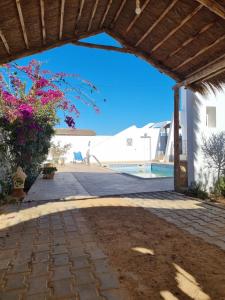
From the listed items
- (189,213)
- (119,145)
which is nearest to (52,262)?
(189,213)

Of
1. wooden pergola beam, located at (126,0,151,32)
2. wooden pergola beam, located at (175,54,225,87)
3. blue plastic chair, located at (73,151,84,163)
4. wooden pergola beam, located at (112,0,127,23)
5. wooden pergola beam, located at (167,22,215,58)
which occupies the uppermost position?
wooden pergola beam, located at (112,0,127,23)

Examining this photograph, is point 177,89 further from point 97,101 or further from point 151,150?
point 151,150

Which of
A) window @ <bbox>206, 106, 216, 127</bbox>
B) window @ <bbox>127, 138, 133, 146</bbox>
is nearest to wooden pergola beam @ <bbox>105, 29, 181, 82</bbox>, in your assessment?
window @ <bbox>206, 106, 216, 127</bbox>

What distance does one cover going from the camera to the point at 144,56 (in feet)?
23.3

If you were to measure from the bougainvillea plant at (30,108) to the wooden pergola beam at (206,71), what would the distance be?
134 inches

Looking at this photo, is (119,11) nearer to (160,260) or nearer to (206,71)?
(206,71)

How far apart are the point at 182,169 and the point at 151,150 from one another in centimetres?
2152

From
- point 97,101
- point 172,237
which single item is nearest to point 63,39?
point 97,101

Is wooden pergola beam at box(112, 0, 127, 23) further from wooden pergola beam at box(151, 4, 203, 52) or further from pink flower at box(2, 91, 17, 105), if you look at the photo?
pink flower at box(2, 91, 17, 105)

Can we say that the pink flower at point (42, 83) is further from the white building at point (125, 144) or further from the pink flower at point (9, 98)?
the white building at point (125, 144)

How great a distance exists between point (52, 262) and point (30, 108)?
6.67 meters

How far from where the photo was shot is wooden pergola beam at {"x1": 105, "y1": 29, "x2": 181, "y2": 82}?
6727mm

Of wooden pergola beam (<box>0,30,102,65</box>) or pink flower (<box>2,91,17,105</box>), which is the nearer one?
wooden pergola beam (<box>0,30,102,65</box>)

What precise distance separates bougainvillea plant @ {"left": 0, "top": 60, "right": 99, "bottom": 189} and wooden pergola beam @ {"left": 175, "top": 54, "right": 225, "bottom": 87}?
3409 mm
